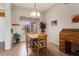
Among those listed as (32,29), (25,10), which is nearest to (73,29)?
(32,29)

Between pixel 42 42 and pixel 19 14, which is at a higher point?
pixel 19 14

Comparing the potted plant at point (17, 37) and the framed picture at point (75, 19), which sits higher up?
the framed picture at point (75, 19)

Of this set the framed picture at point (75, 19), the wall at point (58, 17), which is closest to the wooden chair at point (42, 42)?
the wall at point (58, 17)

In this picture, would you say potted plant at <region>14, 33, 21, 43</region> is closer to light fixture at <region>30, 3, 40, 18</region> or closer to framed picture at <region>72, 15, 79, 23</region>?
light fixture at <region>30, 3, 40, 18</region>

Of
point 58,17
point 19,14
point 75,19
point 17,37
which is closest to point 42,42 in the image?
point 17,37

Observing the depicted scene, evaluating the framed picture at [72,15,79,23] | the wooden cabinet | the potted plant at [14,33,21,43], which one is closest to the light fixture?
the potted plant at [14,33,21,43]

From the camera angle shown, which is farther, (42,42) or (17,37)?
(17,37)

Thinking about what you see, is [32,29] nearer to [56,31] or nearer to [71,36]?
[56,31]

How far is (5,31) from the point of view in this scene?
13.1 feet

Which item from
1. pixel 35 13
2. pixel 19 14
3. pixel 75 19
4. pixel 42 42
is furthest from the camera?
pixel 75 19

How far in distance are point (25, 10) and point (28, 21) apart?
319mm

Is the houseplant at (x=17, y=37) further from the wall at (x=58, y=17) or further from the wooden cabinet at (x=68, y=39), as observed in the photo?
the wooden cabinet at (x=68, y=39)

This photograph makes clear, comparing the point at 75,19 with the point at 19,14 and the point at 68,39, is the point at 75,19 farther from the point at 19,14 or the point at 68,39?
the point at 19,14

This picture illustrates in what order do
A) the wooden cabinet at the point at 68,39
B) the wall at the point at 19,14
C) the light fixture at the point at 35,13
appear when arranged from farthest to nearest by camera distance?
the wooden cabinet at the point at 68,39 → the wall at the point at 19,14 → the light fixture at the point at 35,13
